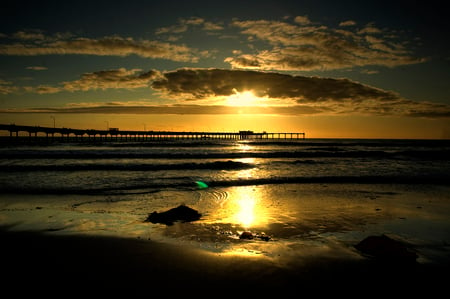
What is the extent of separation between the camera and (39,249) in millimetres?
6113

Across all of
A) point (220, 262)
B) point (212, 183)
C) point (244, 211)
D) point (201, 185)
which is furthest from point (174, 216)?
point (212, 183)

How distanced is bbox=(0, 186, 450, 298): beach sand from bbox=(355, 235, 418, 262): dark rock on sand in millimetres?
82

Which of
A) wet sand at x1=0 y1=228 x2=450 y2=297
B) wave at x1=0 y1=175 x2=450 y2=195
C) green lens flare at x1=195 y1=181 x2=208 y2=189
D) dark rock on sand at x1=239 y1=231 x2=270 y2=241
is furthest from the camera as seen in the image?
green lens flare at x1=195 y1=181 x2=208 y2=189

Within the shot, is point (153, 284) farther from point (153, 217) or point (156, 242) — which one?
point (153, 217)

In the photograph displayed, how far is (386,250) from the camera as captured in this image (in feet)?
18.5

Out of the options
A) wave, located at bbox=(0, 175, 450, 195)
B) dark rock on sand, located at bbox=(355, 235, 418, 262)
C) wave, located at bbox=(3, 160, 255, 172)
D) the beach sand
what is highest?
dark rock on sand, located at bbox=(355, 235, 418, 262)

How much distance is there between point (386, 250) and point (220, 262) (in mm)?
3207

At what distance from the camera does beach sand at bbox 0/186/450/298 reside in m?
4.50

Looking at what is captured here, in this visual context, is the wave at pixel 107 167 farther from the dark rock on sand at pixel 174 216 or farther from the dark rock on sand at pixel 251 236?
the dark rock on sand at pixel 251 236

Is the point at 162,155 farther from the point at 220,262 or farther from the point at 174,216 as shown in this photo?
the point at 220,262

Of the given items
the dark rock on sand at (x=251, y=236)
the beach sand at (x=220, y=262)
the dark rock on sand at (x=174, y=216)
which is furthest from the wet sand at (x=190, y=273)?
the dark rock on sand at (x=174, y=216)

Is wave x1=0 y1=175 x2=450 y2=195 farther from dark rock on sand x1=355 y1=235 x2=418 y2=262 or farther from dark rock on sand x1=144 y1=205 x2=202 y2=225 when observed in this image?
dark rock on sand x1=355 y1=235 x2=418 y2=262

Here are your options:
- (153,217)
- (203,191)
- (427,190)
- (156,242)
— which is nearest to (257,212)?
(153,217)

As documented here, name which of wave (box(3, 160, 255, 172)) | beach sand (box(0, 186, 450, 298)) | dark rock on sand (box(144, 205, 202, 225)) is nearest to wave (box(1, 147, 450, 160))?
wave (box(3, 160, 255, 172))
